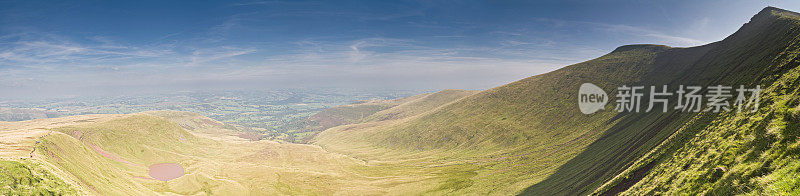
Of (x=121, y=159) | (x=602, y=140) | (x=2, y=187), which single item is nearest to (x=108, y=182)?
(x=2, y=187)

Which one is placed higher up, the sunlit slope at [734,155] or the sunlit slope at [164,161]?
the sunlit slope at [734,155]

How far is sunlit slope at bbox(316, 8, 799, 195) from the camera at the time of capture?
65062 mm

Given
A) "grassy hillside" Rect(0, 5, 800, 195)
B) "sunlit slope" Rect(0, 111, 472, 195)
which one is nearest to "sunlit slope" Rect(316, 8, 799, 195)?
"grassy hillside" Rect(0, 5, 800, 195)

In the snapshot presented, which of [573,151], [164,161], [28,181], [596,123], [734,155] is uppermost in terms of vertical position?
[734,155]

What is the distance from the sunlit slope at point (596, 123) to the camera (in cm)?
6506

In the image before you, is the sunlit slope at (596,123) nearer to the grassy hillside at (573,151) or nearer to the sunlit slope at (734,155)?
the grassy hillside at (573,151)

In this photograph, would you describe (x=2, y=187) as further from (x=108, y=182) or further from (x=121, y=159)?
(x=121, y=159)

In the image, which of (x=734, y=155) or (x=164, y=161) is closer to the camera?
(x=734, y=155)

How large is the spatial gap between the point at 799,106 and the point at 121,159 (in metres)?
215

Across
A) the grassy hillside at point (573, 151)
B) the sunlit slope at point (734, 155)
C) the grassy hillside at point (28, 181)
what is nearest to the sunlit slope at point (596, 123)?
the grassy hillside at point (573, 151)

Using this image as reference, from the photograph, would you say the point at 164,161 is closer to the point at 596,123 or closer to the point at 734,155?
the point at 734,155

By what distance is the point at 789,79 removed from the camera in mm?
40531

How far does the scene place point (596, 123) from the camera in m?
125

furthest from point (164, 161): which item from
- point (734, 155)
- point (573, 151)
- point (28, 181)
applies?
point (734, 155)
